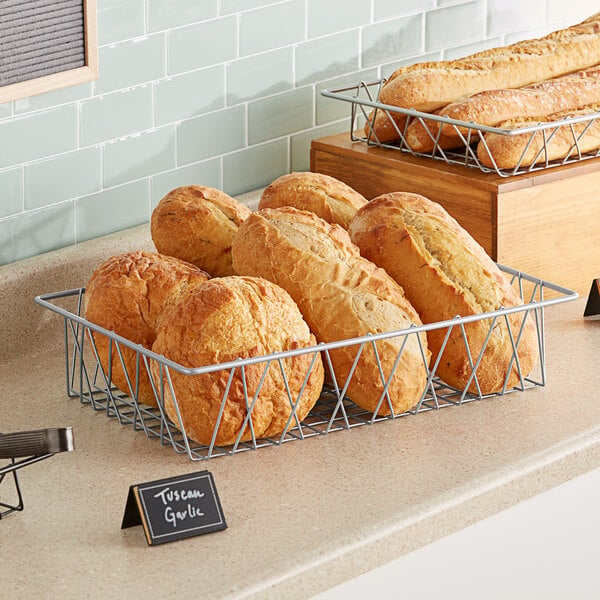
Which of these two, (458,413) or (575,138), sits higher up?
(575,138)

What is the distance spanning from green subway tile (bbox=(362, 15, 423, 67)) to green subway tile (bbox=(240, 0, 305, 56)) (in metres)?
0.15

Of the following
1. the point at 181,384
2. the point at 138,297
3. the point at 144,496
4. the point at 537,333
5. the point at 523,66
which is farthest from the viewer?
the point at 523,66

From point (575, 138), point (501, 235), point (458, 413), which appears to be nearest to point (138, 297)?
point (458, 413)

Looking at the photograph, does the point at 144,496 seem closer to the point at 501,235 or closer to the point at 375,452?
the point at 375,452

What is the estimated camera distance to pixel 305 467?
3.58 feet

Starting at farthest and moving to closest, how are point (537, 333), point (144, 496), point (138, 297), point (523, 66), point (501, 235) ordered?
point (523, 66) < point (501, 235) < point (537, 333) < point (138, 297) < point (144, 496)

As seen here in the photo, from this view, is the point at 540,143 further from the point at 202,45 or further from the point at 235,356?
the point at 235,356

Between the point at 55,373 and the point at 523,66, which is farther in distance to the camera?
the point at 523,66

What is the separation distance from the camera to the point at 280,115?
68.7 inches

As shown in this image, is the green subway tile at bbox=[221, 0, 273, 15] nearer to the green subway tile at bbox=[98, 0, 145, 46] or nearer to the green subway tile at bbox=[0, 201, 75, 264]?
the green subway tile at bbox=[98, 0, 145, 46]

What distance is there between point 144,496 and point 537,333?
546 mm

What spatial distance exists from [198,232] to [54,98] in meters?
0.29

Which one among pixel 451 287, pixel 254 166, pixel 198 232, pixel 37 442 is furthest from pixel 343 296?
pixel 254 166

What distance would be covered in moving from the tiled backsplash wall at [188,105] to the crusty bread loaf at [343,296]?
36 cm
